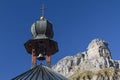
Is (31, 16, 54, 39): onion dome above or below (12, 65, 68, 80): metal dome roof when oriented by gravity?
above

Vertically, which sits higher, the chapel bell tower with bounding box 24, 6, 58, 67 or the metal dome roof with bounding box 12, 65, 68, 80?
the chapel bell tower with bounding box 24, 6, 58, 67

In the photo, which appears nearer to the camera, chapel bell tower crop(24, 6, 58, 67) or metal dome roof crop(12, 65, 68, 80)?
metal dome roof crop(12, 65, 68, 80)

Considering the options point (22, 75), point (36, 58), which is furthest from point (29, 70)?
point (36, 58)

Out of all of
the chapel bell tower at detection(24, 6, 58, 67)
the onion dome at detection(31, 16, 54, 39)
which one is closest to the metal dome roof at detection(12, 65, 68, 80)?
the chapel bell tower at detection(24, 6, 58, 67)

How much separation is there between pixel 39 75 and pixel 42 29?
5606 mm

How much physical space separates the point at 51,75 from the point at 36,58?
16.4 feet

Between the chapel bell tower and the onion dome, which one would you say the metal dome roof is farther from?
the onion dome

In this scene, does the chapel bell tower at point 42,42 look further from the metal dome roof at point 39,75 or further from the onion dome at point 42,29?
the metal dome roof at point 39,75

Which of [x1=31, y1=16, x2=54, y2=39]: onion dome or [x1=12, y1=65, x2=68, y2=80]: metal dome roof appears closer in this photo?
[x1=12, y1=65, x2=68, y2=80]: metal dome roof

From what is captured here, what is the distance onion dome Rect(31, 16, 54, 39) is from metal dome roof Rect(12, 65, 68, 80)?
401 centimetres

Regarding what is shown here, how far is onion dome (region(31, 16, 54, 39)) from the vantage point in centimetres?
2923

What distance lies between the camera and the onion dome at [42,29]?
29.2 m

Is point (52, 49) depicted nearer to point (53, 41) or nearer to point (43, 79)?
point (53, 41)

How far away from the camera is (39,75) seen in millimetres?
24688
